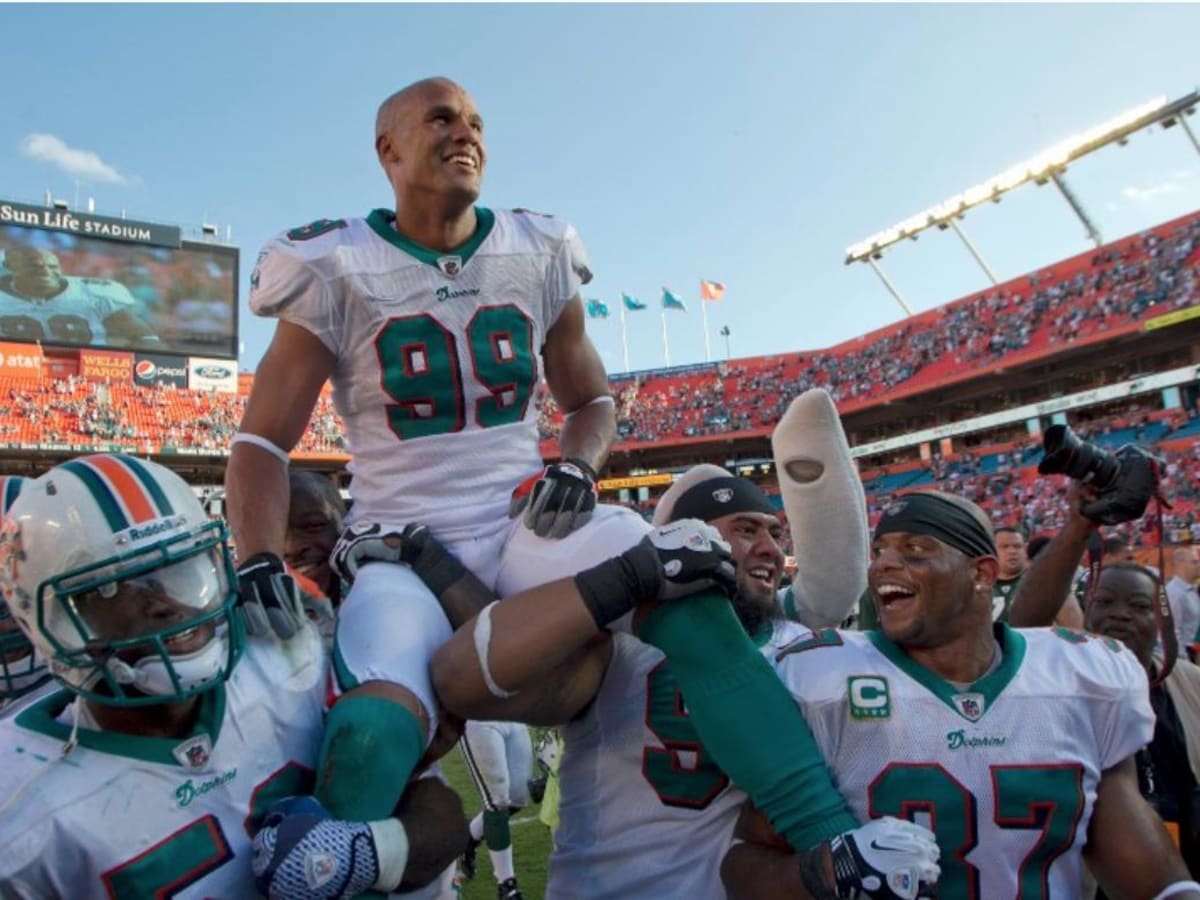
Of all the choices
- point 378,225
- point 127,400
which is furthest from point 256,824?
point 127,400

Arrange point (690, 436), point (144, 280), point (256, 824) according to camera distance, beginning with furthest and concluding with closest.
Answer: point (690, 436) < point (144, 280) < point (256, 824)

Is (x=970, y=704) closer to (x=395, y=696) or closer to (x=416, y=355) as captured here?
(x=395, y=696)

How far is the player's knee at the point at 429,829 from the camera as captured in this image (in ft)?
5.44

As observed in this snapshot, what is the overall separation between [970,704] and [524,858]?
3811 mm

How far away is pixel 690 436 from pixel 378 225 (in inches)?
1356

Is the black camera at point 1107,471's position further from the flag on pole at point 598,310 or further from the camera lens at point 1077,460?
the flag on pole at point 598,310

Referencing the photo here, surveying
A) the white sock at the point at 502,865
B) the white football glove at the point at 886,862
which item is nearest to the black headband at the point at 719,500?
the white football glove at the point at 886,862

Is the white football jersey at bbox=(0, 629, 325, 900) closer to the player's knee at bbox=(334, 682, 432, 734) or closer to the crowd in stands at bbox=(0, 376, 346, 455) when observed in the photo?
the player's knee at bbox=(334, 682, 432, 734)

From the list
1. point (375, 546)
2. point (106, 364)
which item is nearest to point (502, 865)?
point (375, 546)

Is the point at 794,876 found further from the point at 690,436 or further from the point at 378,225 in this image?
the point at 690,436

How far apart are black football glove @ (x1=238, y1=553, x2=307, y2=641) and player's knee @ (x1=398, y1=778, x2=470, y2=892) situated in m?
0.41

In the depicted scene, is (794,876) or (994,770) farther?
(994,770)

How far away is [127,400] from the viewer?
31406mm

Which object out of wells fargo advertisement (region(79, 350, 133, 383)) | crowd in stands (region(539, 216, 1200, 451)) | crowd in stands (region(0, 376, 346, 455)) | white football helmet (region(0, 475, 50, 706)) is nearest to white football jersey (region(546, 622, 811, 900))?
white football helmet (region(0, 475, 50, 706))
